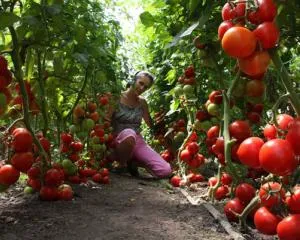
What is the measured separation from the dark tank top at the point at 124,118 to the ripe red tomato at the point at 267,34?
318cm

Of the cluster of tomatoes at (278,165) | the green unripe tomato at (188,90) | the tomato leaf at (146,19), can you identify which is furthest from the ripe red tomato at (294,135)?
the green unripe tomato at (188,90)

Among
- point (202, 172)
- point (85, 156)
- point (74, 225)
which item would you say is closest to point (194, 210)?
point (74, 225)

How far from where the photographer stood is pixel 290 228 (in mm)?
861

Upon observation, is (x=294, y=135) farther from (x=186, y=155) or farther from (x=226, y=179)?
(x=186, y=155)

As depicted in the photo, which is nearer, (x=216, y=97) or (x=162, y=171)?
(x=216, y=97)

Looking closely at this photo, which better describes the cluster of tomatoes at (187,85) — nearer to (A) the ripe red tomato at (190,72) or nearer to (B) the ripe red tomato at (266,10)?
(A) the ripe red tomato at (190,72)

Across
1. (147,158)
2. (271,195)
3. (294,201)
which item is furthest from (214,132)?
(147,158)

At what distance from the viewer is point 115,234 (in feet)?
5.35

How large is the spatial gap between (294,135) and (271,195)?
0.24 metres

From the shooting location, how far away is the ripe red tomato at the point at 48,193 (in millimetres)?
2150

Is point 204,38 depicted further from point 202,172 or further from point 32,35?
point 202,172

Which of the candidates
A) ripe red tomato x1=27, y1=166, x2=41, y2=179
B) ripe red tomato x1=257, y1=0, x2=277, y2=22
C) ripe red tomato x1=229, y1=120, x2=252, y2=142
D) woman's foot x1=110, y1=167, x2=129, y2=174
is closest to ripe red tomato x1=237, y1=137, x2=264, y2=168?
ripe red tomato x1=257, y1=0, x2=277, y2=22

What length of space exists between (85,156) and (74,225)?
4.20 feet

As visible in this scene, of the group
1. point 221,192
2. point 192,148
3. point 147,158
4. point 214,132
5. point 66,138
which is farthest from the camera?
point 147,158
